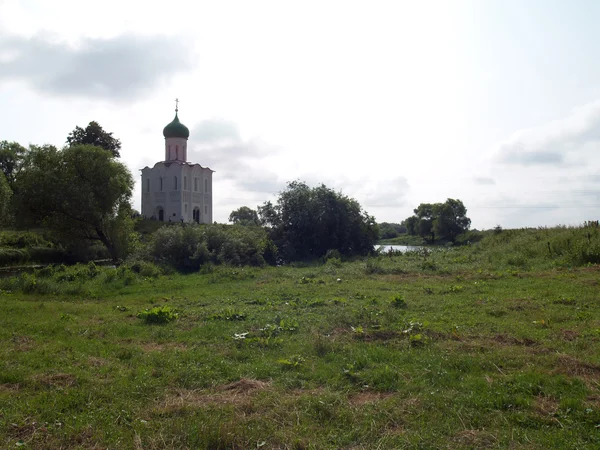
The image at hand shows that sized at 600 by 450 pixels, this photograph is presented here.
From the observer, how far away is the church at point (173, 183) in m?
58.2

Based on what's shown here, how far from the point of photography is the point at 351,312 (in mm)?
9914

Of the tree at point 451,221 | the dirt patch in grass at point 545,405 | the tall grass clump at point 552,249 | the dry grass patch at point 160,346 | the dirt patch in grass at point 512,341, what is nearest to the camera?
the dirt patch in grass at point 545,405

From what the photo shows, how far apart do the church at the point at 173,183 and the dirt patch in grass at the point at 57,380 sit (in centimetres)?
5274

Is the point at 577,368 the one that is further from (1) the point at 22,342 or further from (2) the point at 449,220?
(2) the point at 449,220

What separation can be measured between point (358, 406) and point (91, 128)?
52.0 m

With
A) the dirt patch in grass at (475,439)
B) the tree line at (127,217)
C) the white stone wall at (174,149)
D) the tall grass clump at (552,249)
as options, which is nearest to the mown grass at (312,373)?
the dirt patch in grass at (475,439)

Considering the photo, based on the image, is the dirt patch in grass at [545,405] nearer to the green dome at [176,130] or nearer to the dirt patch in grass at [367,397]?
the dirt patch in grass at [367,397]

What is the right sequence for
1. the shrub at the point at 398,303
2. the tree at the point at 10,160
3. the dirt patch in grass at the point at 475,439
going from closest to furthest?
the dirt patch in grass at the point at 475,439
the shrub at the point at 398,303
the tree at the point at 10,160

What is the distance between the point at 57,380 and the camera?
6.04 metres

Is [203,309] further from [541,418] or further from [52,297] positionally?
[541,418]

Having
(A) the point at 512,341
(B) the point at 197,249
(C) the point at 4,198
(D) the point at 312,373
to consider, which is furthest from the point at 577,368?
(C) the point at 4,198

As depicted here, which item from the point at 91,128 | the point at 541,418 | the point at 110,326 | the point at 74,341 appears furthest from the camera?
the point at 91,128

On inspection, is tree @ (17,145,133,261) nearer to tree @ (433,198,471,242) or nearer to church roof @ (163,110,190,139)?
church roof @ (163,110,190,139)

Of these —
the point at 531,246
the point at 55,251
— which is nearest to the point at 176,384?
the point at 531,246
